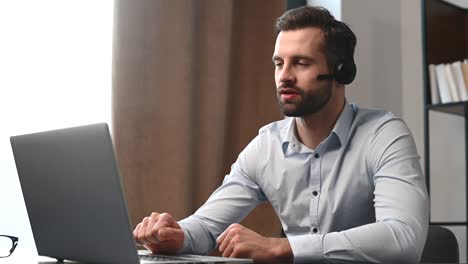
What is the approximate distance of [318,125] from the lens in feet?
5.83

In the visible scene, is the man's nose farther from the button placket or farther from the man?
the button placket

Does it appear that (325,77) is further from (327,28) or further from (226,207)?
(226,207)

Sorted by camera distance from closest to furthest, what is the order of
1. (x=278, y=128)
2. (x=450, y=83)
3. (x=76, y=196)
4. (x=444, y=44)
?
(x=76, y=196) < (x=278, y=128) < (x=450, y=83) < (x=444, y=44)

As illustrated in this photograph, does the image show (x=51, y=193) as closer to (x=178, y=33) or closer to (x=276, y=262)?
(x=276, y=262)

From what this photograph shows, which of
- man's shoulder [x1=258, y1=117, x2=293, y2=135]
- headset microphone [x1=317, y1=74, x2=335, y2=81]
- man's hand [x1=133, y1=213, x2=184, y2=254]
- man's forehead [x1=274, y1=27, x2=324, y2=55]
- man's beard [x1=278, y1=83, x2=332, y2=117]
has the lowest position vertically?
man's hand [x1=133, y1=213, x2=184, y2=254]

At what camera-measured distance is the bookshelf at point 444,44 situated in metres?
2.88

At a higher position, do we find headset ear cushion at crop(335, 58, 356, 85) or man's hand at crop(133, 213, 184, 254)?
headset ear cushion at crop(335, 58, 356, 85)

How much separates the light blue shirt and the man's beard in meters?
0.08

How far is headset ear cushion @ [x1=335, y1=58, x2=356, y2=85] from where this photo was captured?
173 centimetres

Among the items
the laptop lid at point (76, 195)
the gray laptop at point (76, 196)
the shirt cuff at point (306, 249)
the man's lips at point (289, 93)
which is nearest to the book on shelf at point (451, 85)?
the man's lips at point (289, 93)

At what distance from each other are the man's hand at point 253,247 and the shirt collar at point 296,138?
0.50m

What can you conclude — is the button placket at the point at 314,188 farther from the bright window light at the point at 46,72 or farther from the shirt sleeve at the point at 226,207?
the bright window light at the point at 46,72

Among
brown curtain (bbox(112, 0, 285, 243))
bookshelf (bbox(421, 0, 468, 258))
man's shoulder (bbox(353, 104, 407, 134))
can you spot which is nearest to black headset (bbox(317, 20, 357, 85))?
man's shoulder (bbox(353, 104, 407, 134))

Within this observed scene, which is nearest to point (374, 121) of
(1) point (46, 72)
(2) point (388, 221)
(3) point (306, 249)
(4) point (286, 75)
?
(4) point (286, 75)
